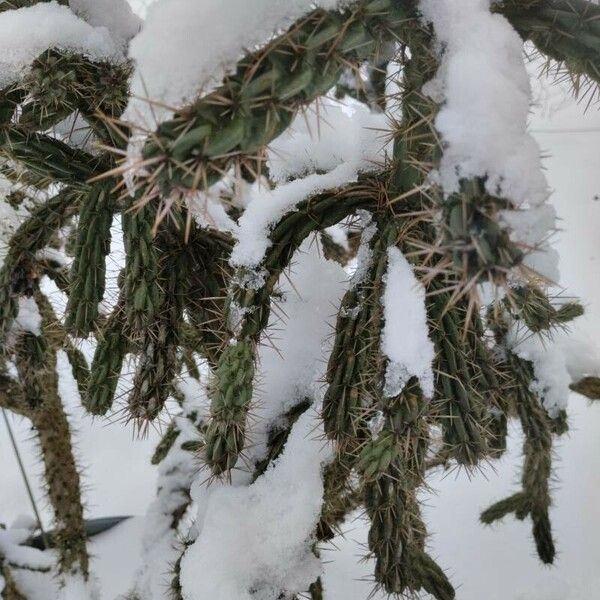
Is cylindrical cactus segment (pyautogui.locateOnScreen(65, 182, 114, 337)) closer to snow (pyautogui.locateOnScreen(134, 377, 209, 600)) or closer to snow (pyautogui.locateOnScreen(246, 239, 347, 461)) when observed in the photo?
snow (pyautogui.locateOnScreen(246, 239, 347, 461))

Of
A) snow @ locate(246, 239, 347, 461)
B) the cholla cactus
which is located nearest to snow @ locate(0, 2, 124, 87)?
the cholla cactus

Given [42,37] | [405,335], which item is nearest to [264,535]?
[405,335]

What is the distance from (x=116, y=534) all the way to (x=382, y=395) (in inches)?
58.8

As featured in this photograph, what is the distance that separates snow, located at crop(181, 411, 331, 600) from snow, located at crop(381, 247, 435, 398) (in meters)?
0.19

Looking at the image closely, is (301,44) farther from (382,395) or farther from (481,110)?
(382,395)

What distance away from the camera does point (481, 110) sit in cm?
53

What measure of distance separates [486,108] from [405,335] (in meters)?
0.24

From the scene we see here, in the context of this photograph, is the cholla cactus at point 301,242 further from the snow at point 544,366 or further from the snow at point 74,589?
the snow at point 74,589

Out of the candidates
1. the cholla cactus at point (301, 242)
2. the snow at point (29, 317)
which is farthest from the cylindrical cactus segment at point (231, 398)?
the snow at point (29, 317)

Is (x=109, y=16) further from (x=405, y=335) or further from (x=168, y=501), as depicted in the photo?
(x=168, y=501)

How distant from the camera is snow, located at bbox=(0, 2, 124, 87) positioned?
0.75 meters

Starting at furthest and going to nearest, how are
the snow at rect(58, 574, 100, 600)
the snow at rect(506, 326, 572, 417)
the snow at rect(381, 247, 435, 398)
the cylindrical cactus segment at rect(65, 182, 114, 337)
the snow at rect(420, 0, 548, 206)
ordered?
the snow at rect(58, 574, 100, 600) < the snow at rect(506, 326, 572, 417) < the cylindrical cactus segment at rect(65, 182, 114, 337) < the snow at rect(381, 247, 435, 398) < the snow at rect(420, 0, 548, 206)

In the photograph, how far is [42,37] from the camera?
76 cm

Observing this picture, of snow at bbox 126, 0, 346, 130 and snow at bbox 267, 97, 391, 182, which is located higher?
snow at bbox 267, 97, 391, 182
